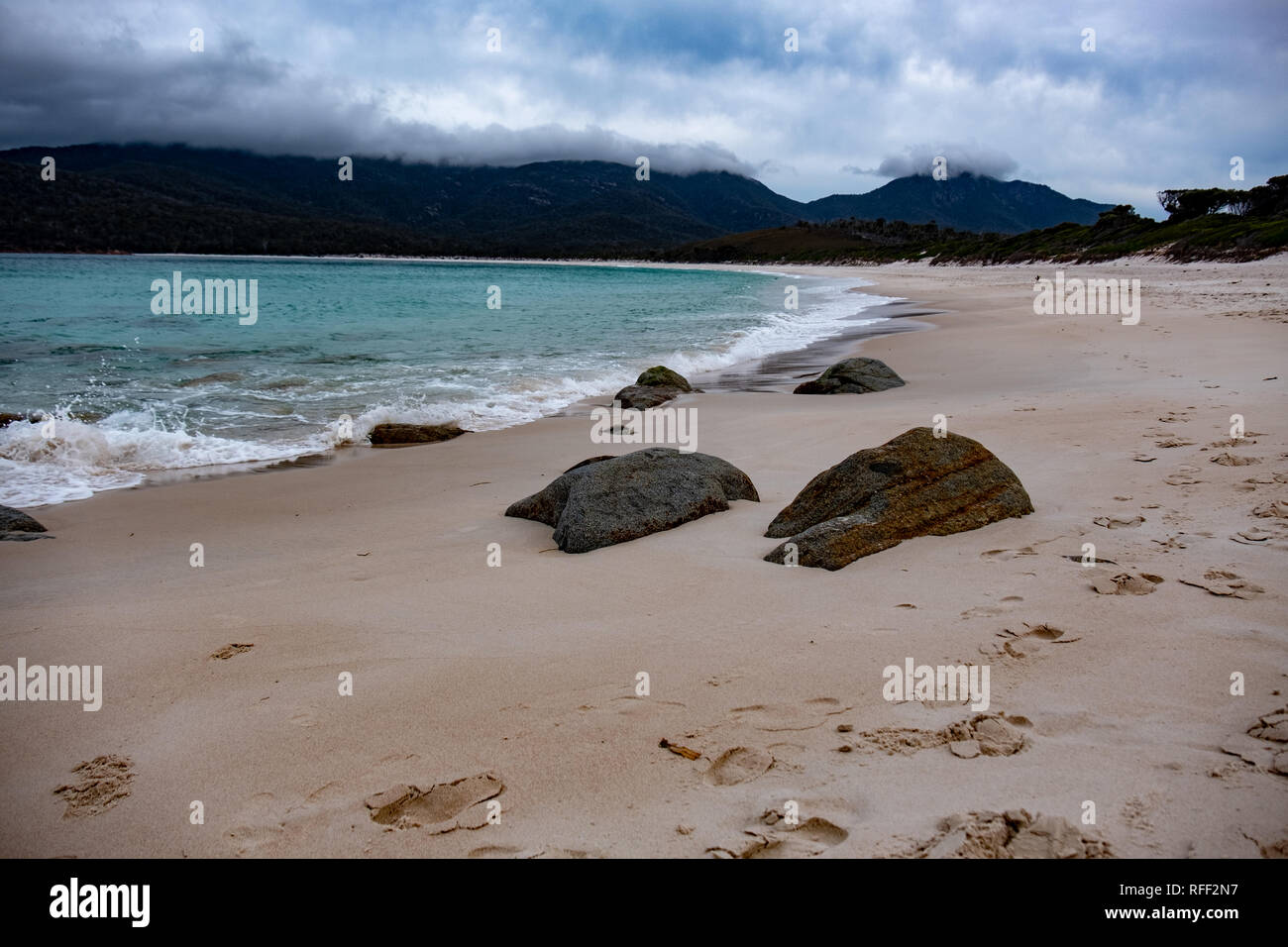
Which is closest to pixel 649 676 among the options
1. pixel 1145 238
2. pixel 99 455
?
pixel 99 455

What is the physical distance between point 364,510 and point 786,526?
3.56m

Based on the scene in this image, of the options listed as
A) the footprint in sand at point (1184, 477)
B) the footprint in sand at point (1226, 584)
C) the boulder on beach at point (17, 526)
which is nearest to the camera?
the footprint in sand at point (1226, 584)

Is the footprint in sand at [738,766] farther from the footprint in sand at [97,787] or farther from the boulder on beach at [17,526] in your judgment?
the boulder on beach at [17,526]

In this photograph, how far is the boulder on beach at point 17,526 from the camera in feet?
17.8

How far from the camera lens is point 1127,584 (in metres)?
3.43

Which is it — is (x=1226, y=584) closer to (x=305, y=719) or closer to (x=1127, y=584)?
(x=1127, y=584)

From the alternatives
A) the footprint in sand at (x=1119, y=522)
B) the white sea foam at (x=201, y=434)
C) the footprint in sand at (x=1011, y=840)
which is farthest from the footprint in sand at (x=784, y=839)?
the white sea foam at (x=201, y=434)

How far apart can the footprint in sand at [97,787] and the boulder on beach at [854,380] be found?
31.7 feet

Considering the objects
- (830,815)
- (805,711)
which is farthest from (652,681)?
(830,815)

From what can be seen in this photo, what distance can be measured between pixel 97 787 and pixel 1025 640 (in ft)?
11.3

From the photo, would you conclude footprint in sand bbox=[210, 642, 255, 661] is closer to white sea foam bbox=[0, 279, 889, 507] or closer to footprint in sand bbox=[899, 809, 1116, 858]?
footprint in sand bbox=[899, 809, 1116, 858]

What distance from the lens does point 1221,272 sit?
2634 centimetres
